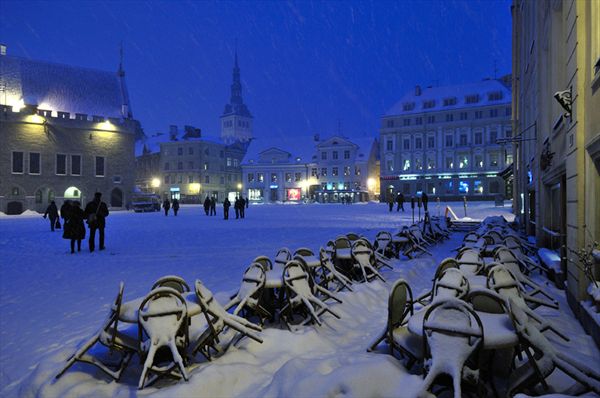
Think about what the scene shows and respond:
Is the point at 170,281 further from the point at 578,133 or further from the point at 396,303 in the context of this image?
the point at 578,133

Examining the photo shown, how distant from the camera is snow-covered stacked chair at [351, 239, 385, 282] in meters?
8.56

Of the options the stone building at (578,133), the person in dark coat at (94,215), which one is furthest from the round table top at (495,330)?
the person in dark coat at (94,215)

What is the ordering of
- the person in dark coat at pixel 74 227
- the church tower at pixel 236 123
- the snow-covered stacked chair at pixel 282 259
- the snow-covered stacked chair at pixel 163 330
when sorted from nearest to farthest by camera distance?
the snow-covered stacked chair at pixel 163 330 < the snow-covered stacked chair at pixel 282 259 < the person in dark coat at pixel 74 227 < the church tower at pixel 236 123

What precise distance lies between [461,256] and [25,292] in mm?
8068

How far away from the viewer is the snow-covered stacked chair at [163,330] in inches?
159

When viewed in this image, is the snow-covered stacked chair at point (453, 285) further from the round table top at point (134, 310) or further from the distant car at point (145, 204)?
the distant car at point (145, 204)

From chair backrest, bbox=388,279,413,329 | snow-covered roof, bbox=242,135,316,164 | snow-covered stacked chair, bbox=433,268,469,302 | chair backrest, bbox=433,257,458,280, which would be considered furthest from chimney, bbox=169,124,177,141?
snow-covered stacked chair, bbox=433,268,469,302

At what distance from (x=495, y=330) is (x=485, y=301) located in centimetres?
79

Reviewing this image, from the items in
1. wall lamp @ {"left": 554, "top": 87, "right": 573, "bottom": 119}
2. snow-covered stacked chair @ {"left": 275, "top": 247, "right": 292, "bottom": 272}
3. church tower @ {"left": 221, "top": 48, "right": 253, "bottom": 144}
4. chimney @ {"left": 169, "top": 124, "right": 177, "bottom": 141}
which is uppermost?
church tower @ {"left": 221, "top": 48, "right": 253, "bottom": 144}

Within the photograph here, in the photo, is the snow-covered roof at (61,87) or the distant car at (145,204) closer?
the distant car at (145,204)

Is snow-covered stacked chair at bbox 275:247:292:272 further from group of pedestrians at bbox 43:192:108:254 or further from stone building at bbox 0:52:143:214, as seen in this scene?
stone building at bbox 0:52:143:214

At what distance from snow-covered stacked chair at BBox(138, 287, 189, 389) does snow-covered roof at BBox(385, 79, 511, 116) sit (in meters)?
64.0

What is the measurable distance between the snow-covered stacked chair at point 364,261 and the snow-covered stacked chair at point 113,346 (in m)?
4.92

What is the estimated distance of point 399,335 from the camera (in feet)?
14.5
